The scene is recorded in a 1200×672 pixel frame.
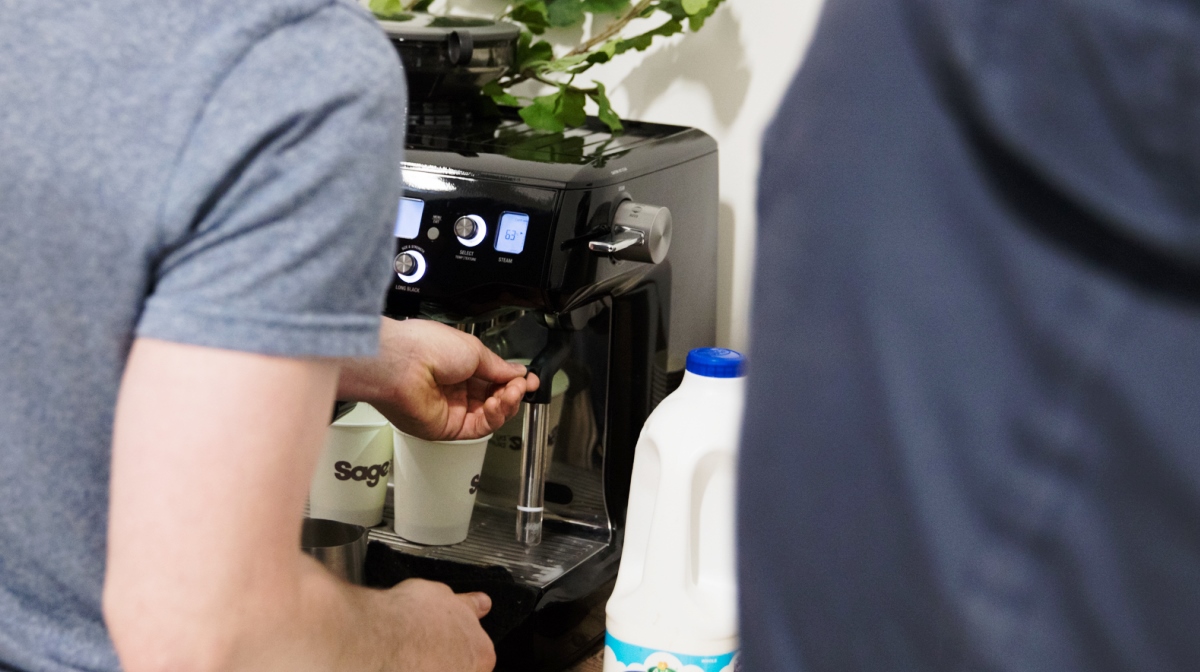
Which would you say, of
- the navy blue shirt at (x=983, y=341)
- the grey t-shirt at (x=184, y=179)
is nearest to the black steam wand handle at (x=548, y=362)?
the grey t-shirt at (x=184, y=179)

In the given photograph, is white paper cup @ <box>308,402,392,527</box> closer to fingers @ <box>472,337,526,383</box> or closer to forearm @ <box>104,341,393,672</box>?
fingers @ <box>472,337,526,383</box>

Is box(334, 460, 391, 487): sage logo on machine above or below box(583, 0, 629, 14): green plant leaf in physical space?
below

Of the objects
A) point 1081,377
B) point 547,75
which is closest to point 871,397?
point 1081,377

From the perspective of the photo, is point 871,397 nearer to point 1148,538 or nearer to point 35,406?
point 1148,538

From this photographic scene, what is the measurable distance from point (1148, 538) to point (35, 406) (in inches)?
17.3

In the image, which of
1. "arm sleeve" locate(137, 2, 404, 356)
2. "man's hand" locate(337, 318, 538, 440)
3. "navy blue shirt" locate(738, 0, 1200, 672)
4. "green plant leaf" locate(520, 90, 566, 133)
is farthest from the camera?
"green plant leaf" locate(520, 90, 566, 133)

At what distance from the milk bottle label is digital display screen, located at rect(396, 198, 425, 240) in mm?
344

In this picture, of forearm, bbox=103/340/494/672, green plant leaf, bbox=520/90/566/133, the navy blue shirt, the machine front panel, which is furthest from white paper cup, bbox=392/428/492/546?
the navy blue shirt

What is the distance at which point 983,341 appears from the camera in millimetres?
237

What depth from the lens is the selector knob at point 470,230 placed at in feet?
2.80

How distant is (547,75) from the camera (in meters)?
1.19

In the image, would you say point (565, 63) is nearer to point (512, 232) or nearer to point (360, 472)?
point (512, 232)

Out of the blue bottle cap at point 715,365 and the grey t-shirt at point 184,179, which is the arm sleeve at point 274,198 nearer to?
the grey t-shirt at point 184,179

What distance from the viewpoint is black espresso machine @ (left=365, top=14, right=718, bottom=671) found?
2.80 ft
